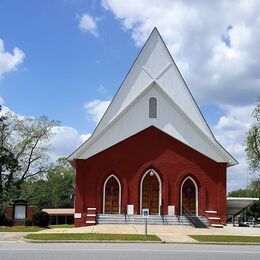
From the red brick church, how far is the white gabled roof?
0.25 feet

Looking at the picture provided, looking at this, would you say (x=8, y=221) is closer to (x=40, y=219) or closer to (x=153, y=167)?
(x=40, y=219)

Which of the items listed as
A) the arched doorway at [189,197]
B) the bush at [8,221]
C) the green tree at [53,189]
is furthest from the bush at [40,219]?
the green tree at [53,189]

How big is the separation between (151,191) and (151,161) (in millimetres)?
2282

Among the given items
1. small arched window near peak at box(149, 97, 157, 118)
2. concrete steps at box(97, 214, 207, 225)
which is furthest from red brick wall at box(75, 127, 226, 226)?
concrete steps at box(97, 214, 207, 225)

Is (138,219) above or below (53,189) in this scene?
below

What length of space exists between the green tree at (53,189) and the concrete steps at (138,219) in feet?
117

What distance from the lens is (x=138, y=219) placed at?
36.1 meters

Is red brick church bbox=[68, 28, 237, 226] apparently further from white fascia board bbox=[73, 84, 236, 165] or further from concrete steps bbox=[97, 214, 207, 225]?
concrete steps bbox=[97, 214, 207, 225]

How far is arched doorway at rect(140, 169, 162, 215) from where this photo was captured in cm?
3838

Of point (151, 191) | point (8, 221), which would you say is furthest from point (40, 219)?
point (151, 191)

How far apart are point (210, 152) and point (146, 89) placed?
273 inches

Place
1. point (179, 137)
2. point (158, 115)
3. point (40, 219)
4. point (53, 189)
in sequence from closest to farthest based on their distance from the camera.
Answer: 1. point (40, 219)
2. point (179, 137)
3. point (158, 115)
4. point (53, 189)
